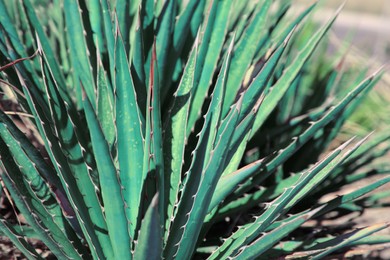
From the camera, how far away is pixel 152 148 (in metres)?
1.40

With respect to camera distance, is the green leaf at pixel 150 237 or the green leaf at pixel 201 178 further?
the green leaf at pixel 201 178

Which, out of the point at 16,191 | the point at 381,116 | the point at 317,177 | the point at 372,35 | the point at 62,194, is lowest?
the point at 16,191

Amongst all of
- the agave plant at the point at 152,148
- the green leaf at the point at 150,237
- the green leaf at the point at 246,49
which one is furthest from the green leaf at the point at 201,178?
the green leaf at the point at 246,49

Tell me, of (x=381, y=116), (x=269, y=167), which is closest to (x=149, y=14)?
(x=269, y=167)

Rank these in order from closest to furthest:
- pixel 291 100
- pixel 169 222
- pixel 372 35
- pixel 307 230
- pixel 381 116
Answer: pixel 169 222 < pixel 307 230 < pixel 291 100 < pixel 381 116 < pixel 372 35

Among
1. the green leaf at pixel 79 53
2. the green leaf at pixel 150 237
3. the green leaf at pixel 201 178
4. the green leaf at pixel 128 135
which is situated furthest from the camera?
the green leaf at pixel 79 53

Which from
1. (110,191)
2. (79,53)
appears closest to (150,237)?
(110,191)

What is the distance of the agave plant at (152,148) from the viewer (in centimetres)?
133

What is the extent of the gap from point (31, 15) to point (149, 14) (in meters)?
0.42

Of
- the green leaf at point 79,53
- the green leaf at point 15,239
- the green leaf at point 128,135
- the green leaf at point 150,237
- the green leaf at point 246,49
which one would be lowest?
the green leaf at point 15,239

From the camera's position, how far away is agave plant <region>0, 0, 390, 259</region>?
A: 4.37 ft

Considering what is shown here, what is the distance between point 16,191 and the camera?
4.27 ft

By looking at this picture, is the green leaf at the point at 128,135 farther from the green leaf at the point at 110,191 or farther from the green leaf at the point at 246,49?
the green leaf at the point at 246,49

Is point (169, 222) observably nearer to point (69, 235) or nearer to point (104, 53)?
point (69, 235)
